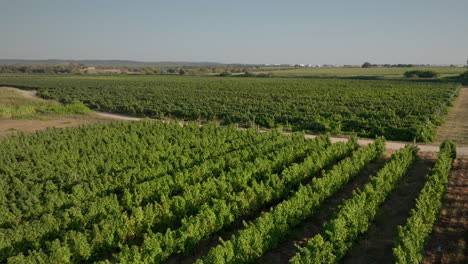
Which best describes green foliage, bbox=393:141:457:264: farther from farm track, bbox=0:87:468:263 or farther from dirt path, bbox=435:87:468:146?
dirt path, bbox=435:87:468:146

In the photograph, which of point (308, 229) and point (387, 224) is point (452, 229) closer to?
point (387, 224)

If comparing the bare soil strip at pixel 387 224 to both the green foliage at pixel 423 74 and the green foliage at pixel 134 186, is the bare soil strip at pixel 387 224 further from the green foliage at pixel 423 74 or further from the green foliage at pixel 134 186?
the green foliage at pixel 423 74

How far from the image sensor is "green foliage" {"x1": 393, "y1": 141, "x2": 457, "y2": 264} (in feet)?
33.2

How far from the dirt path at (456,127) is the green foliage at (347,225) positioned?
48.4 ft

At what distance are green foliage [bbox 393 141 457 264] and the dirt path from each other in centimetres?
1256

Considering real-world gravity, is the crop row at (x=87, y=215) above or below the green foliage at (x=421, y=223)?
below

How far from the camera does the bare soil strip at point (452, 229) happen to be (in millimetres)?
11602

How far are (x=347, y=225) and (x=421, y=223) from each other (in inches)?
97.4

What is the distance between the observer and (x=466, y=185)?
17.7m

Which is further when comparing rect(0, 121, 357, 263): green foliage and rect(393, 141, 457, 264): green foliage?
rect(0, 121, 357, 263): green foliage

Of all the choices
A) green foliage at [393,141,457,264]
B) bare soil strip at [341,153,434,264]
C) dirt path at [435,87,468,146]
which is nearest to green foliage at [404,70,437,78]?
dirt path at [435,87,468,146]

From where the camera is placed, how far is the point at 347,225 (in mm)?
12117

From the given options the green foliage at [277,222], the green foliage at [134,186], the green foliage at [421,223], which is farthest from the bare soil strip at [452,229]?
the green foliage at [134,186]

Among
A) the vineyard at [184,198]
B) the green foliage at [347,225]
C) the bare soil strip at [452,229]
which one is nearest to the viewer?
the green foliage at [347,225]
